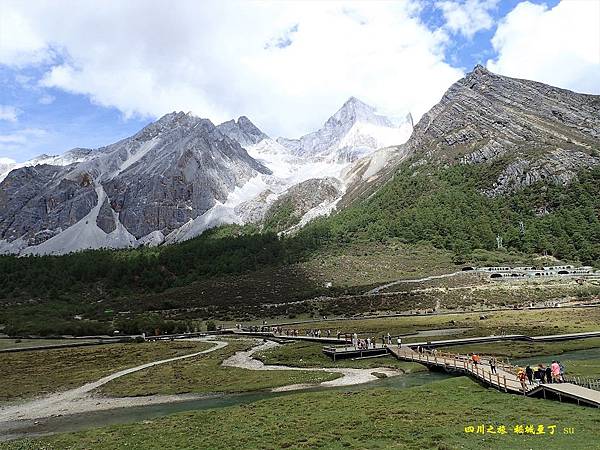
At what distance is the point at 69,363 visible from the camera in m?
64.0

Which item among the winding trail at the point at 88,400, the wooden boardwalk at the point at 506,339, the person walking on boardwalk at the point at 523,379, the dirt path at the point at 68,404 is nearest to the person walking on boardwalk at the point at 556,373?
the person walking on boardwalk at the point at 523,379

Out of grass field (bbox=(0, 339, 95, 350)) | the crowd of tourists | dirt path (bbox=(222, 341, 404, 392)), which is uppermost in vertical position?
grass field (bbox=(0, 339, 95, 350))

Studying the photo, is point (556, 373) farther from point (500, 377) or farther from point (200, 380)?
point (200, 380)

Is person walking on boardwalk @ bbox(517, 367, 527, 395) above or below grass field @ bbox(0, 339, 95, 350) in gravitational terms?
below

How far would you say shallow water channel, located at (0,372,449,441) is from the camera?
114ft

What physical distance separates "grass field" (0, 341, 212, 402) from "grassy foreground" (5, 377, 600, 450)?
819 inches

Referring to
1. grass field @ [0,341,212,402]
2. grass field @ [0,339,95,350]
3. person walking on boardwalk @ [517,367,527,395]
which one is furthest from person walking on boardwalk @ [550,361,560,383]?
grass field @ [0,339,95,350]

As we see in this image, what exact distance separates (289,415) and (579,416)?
634 inches

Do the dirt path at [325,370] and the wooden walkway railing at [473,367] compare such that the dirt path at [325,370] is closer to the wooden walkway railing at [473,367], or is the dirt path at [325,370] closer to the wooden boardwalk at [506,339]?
the wooden walkway railing at [473,367]

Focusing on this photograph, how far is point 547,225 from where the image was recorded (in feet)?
599

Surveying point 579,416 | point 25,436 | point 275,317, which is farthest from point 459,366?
point 275,317

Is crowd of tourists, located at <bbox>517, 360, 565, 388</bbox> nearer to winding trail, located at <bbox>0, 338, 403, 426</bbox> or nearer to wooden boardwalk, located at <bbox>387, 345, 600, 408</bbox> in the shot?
wooden boardwalk, located at <bbox>387, 345, 600, 408</bbox>

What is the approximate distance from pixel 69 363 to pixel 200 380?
24732mm

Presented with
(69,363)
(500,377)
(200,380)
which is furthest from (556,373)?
(69,363)
